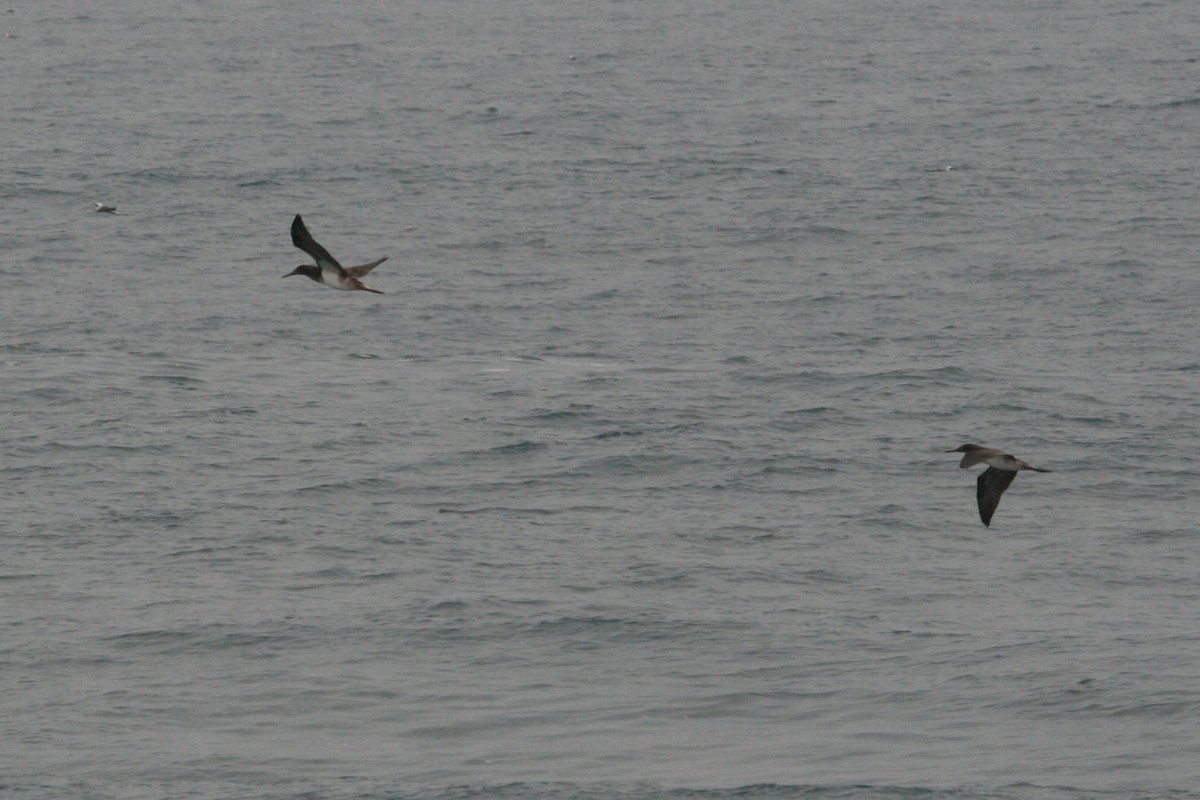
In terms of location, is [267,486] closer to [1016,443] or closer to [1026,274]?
[1016,443]

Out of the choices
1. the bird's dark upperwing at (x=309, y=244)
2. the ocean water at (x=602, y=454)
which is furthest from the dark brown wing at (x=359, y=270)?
the ocean water at (x=602, y=454)

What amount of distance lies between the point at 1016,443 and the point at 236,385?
18819mm

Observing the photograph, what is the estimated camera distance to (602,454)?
51312mm

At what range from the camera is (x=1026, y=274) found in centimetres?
6284

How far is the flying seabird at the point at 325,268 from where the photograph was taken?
81.3 ft

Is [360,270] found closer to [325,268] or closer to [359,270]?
[359,270]

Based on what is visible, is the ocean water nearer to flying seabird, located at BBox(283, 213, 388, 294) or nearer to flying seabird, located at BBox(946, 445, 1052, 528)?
flying seabird, located at BBox(946, 445, 1052, 528)

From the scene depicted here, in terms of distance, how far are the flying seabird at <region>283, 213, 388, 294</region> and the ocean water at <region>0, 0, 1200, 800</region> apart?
12.6m

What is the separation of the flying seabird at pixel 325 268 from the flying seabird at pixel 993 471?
786cm

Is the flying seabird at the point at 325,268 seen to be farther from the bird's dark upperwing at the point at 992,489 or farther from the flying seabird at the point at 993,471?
the bird's dark upperwing at the point at 992,489

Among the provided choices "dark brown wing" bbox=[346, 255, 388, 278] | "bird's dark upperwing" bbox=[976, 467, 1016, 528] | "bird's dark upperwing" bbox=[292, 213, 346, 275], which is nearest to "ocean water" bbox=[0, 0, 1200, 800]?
"bird's dark upperwing" bbox=[976, 467, 1016, 528]

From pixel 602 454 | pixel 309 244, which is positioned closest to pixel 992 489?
pixel 309 244

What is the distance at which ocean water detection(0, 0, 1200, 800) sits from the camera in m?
40.2

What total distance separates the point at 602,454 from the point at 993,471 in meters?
22.6
